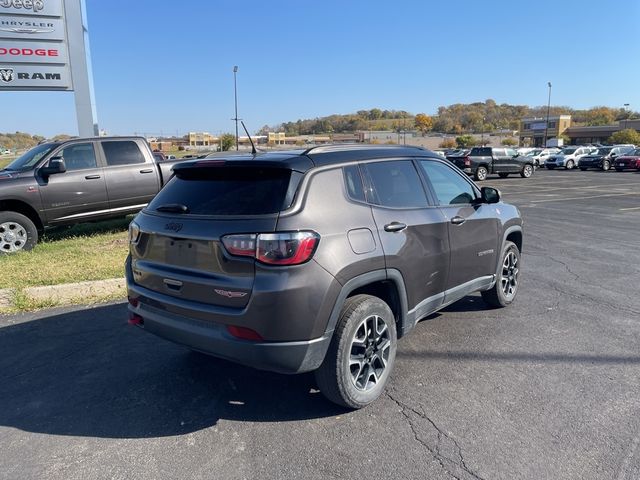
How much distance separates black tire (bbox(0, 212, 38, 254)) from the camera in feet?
25.8

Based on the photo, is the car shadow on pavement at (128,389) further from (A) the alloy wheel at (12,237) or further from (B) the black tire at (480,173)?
(B) the black tire at (480,173)

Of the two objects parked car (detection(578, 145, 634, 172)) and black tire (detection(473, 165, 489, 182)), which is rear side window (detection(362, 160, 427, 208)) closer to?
black tire (detection(473, 165, 489, 182))

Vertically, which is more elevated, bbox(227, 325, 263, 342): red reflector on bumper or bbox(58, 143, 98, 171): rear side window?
bbox(58, 143, 98, 171): rear side window

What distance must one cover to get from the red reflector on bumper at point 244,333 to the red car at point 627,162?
39.2 metres

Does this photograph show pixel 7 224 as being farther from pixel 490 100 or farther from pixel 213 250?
pixel 490 100

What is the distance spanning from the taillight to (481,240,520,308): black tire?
2.96 meters

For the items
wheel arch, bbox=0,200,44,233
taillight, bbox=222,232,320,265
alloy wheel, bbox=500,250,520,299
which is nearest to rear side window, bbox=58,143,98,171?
wheel arch, bbox=0,200,44,233

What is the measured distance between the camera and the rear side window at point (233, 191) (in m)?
3.07

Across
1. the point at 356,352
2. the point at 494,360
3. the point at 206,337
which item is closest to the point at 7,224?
the point at 206,337

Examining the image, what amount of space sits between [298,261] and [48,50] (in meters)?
14.0

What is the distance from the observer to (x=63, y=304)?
18.9 feet

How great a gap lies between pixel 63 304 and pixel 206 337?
3558mm

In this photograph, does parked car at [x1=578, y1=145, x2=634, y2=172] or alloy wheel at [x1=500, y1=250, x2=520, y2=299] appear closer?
alloy wheel at [x1=500, y1=250, x2=520, y2=299]

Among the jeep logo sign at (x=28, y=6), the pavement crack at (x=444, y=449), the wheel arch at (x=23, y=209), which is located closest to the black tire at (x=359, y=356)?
the pavement crack at (x=444, y=449)
